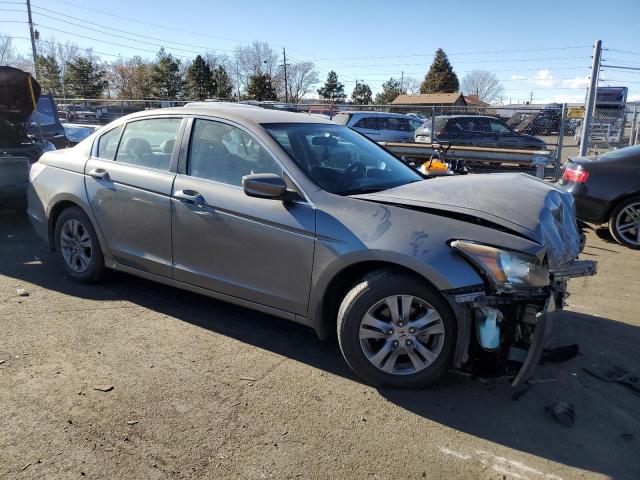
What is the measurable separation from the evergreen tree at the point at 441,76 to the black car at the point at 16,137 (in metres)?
76.2

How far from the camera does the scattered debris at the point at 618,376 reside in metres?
3.28

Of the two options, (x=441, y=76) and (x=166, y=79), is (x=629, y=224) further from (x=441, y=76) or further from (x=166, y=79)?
(x=441, y=76)

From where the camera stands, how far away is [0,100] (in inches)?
296

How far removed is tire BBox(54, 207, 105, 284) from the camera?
4.67 meters

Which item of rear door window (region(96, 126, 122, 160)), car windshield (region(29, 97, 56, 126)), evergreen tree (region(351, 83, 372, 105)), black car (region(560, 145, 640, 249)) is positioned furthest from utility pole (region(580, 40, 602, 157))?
evergreen tree (region(351, 83, 372, 105))

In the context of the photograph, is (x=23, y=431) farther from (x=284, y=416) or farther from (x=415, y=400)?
(x=415, y=400)

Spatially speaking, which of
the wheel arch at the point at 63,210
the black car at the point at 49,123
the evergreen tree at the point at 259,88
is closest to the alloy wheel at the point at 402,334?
the wheel arch at the point at 63,210

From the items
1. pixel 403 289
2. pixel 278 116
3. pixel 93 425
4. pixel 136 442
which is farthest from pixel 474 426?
pixel 278 116

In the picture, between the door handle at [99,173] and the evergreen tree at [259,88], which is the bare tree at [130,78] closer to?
the evergreen tree at [259,88]

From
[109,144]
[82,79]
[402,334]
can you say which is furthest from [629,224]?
[82,79]

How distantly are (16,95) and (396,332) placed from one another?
7.33m

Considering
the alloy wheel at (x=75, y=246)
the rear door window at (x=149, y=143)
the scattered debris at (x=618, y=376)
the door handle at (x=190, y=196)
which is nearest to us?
the scattered debris at (x=618, y=376)

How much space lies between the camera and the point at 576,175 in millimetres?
7004

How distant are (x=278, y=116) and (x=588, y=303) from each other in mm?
3322
